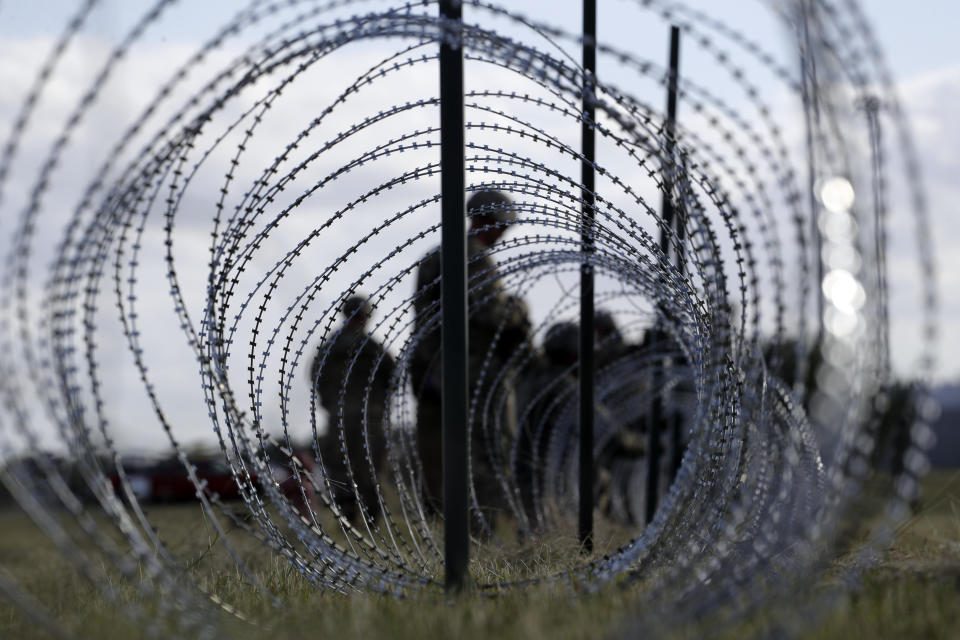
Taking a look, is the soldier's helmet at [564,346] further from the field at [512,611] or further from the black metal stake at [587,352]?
the field at [512,611]

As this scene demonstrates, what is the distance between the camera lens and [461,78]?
4.20 meters

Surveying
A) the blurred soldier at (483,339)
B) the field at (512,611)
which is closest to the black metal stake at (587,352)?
the field at (512,611)

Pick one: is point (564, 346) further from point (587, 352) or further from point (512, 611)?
point (512, 611)

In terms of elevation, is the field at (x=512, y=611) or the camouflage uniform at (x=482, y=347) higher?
the camouflage uniform at (x=482, y=347)

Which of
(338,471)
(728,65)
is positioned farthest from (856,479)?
(338,471)

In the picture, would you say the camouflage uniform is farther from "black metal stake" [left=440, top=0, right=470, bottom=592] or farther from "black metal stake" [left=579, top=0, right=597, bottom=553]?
"black metal stake" [left=440, top=0, right=470, bottom=592]

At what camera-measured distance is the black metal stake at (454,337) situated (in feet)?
13.6

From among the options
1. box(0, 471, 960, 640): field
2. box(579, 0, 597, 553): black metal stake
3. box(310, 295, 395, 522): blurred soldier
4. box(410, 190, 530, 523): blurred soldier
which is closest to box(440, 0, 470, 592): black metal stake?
box(0, 471, 960, 640): field

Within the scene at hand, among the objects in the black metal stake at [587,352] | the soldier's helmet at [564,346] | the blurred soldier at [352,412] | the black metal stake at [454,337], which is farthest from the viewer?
the blurred soldier at [352,412]

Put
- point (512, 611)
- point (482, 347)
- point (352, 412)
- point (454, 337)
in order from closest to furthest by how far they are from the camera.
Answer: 1. point (512, 611)
2. point (454, 337)
3. point (482, 347)
4. point (352, 412)

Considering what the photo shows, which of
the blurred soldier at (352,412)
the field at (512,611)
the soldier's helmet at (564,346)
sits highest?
the soldier's helmet at (564,346)

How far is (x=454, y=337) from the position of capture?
4.16m

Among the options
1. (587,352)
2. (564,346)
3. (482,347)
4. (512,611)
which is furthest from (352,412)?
(512,611)

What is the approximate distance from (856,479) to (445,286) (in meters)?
1.71
